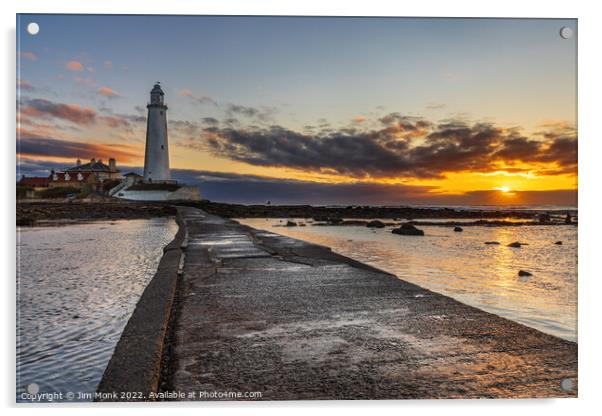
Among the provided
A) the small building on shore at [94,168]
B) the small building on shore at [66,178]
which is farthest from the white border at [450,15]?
the small building on shore at [94,168]

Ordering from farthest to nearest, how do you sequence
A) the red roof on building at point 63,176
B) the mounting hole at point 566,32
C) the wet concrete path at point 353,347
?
the red roof on building at point 63,176, the mounting hole at point 566,32, the wet concrete path at point 353,347

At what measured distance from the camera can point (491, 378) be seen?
9.03ft

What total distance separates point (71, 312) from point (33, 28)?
8.48 ft

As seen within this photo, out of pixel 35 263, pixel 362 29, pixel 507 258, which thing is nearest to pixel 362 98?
pixel 362 29

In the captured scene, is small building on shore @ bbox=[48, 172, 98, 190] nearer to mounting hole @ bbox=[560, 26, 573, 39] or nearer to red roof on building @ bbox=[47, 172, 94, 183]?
red roof on building @ bbox=[47, 172, 94, 183]

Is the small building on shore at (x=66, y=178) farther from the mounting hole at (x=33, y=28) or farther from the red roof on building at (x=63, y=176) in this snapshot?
the mounting hole at (x=33, y=28)

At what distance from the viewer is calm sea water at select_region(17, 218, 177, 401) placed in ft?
10.3

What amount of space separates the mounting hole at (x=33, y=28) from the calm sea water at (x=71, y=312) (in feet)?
6.21

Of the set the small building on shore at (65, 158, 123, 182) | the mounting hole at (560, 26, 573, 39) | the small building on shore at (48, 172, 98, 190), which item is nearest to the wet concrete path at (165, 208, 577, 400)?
the mounting hole at (560, 26, 573, 39)

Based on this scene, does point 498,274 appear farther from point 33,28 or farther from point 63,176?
point 63,176

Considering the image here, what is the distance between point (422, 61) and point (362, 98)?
847 millimetres

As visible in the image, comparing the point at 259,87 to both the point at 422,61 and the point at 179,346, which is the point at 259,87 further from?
the point at 179,346

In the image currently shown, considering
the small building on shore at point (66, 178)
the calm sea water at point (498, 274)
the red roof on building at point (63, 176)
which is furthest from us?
the small building on shore at point (66, 178)

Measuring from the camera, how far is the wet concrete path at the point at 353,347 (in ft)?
8.77
